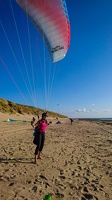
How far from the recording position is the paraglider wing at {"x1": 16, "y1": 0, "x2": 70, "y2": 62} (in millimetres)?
10633

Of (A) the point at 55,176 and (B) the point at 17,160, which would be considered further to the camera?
(B) the point at 17,160

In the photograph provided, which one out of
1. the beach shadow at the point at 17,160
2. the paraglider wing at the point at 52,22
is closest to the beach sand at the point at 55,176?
the beach shadow at the point at 17,160

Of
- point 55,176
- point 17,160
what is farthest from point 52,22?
point 55,176

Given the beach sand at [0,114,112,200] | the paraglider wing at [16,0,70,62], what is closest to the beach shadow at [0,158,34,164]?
the beach sand at [0,114,112,200]

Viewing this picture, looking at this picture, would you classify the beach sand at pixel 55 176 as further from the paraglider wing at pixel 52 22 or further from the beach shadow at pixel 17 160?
the paraglider wing at pixel 52 22

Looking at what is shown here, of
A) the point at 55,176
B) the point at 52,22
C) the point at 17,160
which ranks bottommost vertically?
the point at 55,176

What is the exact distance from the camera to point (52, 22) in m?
11.4

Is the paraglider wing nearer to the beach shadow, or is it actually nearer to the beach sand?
the beach sand

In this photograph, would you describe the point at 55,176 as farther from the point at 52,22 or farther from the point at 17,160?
the point at 52,22

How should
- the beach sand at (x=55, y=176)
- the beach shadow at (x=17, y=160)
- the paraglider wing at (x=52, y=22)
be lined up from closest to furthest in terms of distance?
the beach sand at (x=55, y=176) < the beach shadow at (x=17, y=160) < the paraglider wing at (x=52, y=22)

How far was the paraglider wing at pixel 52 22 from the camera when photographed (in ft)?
34.9

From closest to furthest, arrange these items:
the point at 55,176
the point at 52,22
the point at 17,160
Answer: the point at 55,176, the point at 17,160, the point at 52,22

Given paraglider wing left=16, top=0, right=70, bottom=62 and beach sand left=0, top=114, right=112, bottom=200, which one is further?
paraglider wing left=16, top=0, right=70, bottom=62

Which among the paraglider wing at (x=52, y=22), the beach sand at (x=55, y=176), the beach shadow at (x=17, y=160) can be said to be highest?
the paraglider wing at (x=52, y=22)
